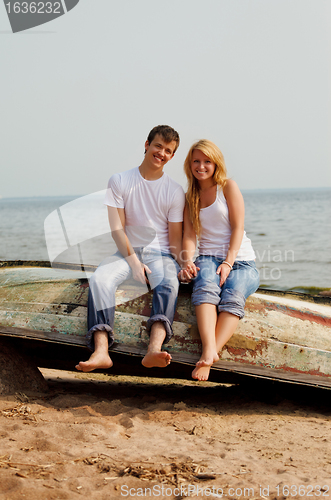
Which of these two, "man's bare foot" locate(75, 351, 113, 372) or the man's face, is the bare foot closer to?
"man's bare foot" locate(75, 351, 113, 372)

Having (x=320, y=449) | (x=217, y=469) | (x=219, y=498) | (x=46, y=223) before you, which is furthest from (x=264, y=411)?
(x=46, y=223)

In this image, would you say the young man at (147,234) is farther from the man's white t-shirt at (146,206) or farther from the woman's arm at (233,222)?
the woman's arm at (233,222)

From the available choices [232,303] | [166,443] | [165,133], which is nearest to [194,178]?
[165,133]

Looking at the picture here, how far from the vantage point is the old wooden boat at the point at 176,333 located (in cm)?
347

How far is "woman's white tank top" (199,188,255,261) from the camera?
3734mm

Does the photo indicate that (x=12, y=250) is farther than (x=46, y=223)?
Yes

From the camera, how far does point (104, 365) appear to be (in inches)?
125

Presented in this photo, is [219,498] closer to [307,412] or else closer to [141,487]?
[141,487]

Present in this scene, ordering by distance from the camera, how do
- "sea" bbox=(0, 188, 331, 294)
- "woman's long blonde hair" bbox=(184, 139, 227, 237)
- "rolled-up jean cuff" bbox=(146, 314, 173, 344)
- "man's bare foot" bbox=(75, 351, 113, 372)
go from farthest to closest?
"sea" bbox=(0, 188, 331, 294)
"woman's long blonde hair" bbox=(184, 139, 227, 237)
"rolled-up jean cuff" bbox=(146, 314, 173, 344)
"man's bare foot" bbox=(75, 351, 113, 372)

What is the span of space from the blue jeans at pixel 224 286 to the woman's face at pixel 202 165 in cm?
73

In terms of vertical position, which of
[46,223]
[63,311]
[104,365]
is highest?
[46,223]

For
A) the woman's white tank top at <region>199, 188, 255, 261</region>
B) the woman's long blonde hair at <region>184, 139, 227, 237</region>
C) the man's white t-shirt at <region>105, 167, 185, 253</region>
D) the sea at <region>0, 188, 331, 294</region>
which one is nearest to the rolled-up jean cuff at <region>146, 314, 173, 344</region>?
the man's white t-shirt at <region>105, 167, 185, 253</region>

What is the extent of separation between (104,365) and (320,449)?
1.61 meters

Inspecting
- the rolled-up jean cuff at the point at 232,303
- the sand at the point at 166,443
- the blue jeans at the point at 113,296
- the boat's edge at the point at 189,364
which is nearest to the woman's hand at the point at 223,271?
the rolled-up jean cuff at the point at 232,303
